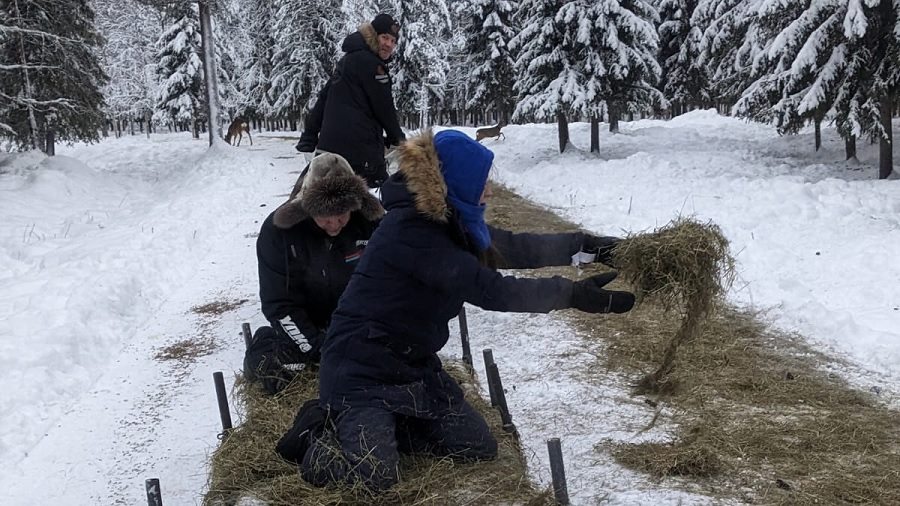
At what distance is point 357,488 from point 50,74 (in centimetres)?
1719

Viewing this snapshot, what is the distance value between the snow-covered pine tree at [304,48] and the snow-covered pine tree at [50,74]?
12.7m

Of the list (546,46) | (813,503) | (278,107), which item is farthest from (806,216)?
(278,107)

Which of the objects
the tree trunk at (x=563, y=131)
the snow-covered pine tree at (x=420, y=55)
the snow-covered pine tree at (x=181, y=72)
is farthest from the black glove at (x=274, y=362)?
the snow-covered pine tree at (x=181, y=72)

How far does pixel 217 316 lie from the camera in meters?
6.31

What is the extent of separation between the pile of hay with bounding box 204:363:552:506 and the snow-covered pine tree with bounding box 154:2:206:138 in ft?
112

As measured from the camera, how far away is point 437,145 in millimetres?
2949

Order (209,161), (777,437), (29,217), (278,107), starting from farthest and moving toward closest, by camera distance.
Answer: (278,107), (209,161), (29,217), (777,437)

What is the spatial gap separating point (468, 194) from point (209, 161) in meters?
18.3

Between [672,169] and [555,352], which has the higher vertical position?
[672,169]

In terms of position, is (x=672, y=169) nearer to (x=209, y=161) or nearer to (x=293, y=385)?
(x=293, y=385)

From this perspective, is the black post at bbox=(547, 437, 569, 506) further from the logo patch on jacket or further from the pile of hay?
the logo patch on jacket

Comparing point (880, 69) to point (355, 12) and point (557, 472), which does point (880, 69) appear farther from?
point (355, 12)

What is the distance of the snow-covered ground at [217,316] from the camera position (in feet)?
12.0

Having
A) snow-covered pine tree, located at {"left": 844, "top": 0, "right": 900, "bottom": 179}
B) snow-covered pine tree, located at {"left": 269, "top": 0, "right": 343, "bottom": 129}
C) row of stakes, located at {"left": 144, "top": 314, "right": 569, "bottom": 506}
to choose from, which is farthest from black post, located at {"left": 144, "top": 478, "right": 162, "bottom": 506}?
snow-covered pine tree, located at {"left": 269, "top": 0, "right": 343, "bottom": 129}
